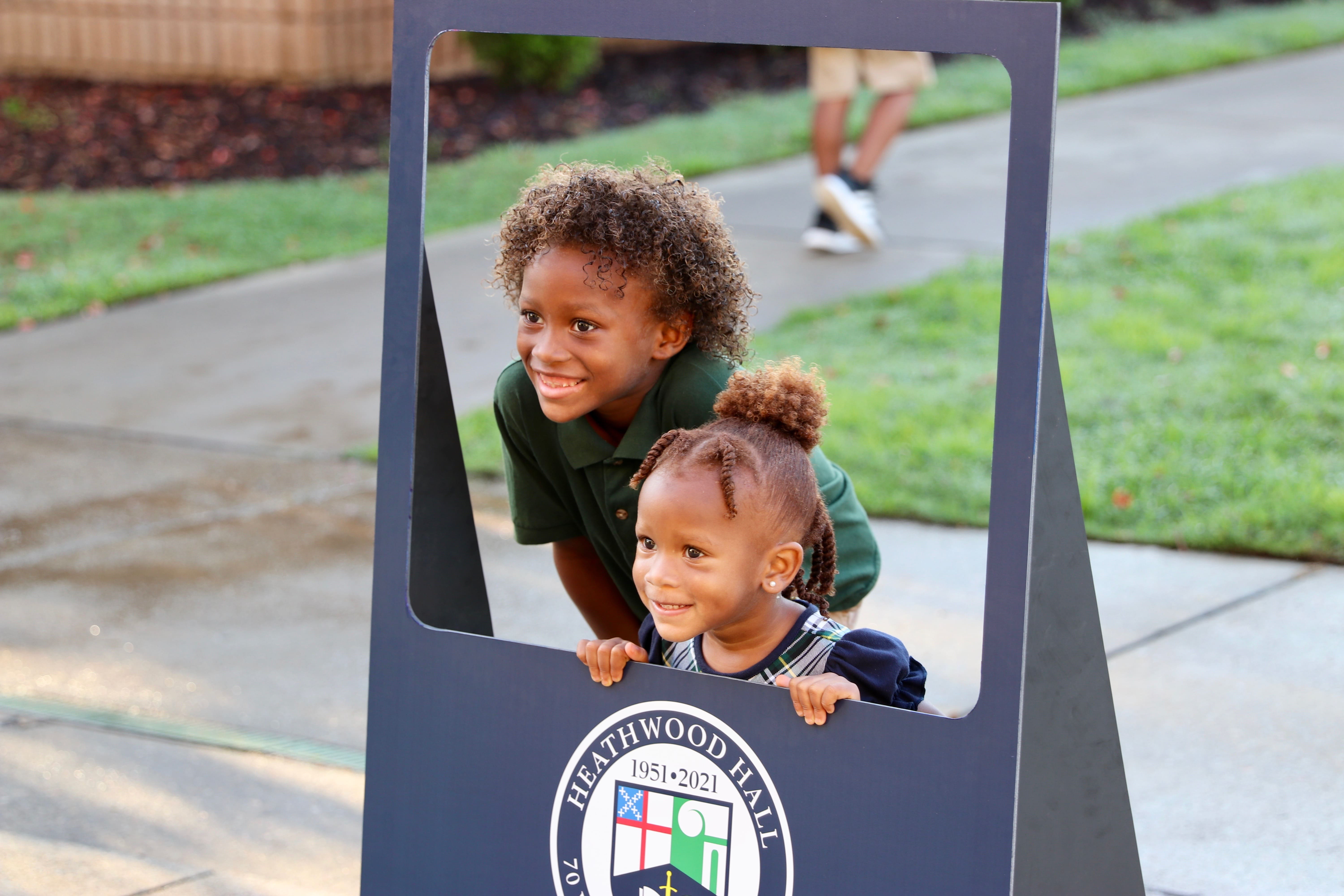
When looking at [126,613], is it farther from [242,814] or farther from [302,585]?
[242,814]

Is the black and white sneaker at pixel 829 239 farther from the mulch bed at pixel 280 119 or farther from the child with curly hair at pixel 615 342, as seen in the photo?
the child with curly hair at pixel 615 342

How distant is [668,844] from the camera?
6.63ft

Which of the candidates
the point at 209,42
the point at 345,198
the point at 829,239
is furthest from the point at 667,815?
the point at 209,42

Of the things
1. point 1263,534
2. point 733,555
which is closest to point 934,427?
point 1263,534

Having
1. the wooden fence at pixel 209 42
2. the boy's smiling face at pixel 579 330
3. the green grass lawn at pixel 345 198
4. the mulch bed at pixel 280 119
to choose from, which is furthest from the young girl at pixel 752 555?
the wooden fence at pixel 209 42

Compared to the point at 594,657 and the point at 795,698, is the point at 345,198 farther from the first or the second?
the point at 795,698

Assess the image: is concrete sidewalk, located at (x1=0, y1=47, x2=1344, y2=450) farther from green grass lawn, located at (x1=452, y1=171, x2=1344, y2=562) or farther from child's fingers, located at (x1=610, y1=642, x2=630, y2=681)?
child's fingers, located at (x1=610, y1=642, x2=630, y2=681)

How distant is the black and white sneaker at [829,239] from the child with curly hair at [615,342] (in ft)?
16.2

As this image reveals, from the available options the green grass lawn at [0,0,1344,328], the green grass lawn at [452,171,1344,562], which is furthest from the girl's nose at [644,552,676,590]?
the green grass lawn at [0,0,1344,328]

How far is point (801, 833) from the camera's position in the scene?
6.40 feet

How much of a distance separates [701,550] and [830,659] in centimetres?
23

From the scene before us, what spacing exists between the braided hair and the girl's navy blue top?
3.2 inches

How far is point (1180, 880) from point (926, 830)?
118 cm

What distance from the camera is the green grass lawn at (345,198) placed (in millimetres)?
7750
